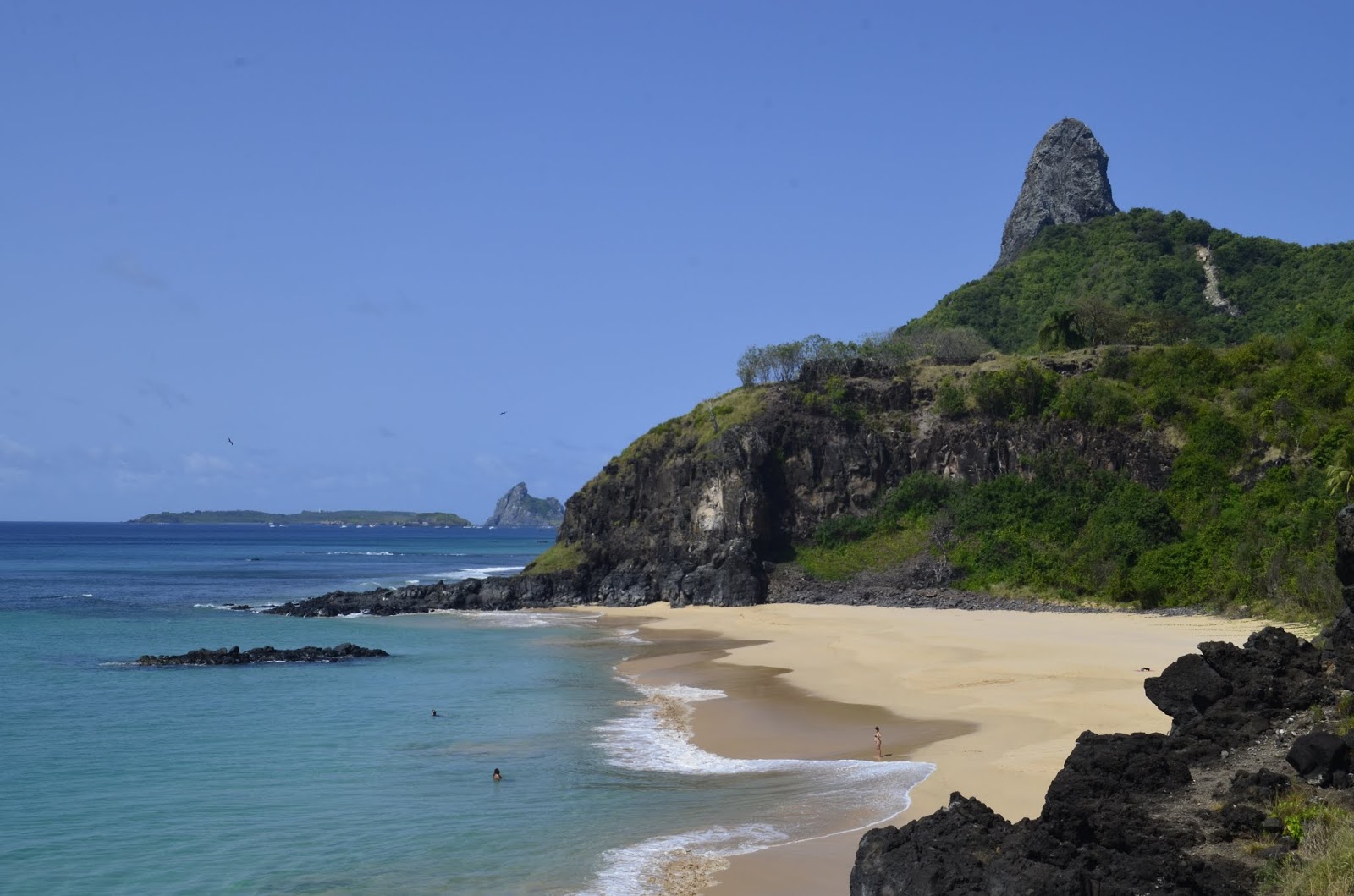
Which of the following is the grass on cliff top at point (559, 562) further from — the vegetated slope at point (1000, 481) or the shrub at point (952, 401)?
the shrub at point (952, 401)

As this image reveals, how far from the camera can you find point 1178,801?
14789mm

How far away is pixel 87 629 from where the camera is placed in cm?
6069

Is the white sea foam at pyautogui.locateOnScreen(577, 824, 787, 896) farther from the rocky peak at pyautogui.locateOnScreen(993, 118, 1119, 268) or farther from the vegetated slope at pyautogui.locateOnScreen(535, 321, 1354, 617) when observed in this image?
the rocky peak at pyautogui.locateOnScreen(993, 118, 1119, 268)

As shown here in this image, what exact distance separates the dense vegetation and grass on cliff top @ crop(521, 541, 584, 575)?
50.4ft

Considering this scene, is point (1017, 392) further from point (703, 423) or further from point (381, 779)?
point (381, 779)

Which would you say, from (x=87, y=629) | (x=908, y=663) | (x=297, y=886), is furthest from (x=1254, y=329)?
(x=297, y=886)

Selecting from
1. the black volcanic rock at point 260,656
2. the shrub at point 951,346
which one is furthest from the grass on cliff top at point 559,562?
the shrub at point 951,346

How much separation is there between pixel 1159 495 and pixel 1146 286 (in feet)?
172

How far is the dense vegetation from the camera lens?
5069cm

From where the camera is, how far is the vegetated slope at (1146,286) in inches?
3433

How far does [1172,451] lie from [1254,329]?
39739 millimetres

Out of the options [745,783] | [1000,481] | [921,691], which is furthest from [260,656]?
[1000,481]

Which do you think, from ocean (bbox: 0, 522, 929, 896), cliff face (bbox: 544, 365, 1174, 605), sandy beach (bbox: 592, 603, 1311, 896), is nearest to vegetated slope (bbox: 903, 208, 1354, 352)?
cliff face (bbox: 544, 365, 1174, 605)

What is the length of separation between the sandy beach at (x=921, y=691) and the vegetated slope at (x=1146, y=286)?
39.8m
